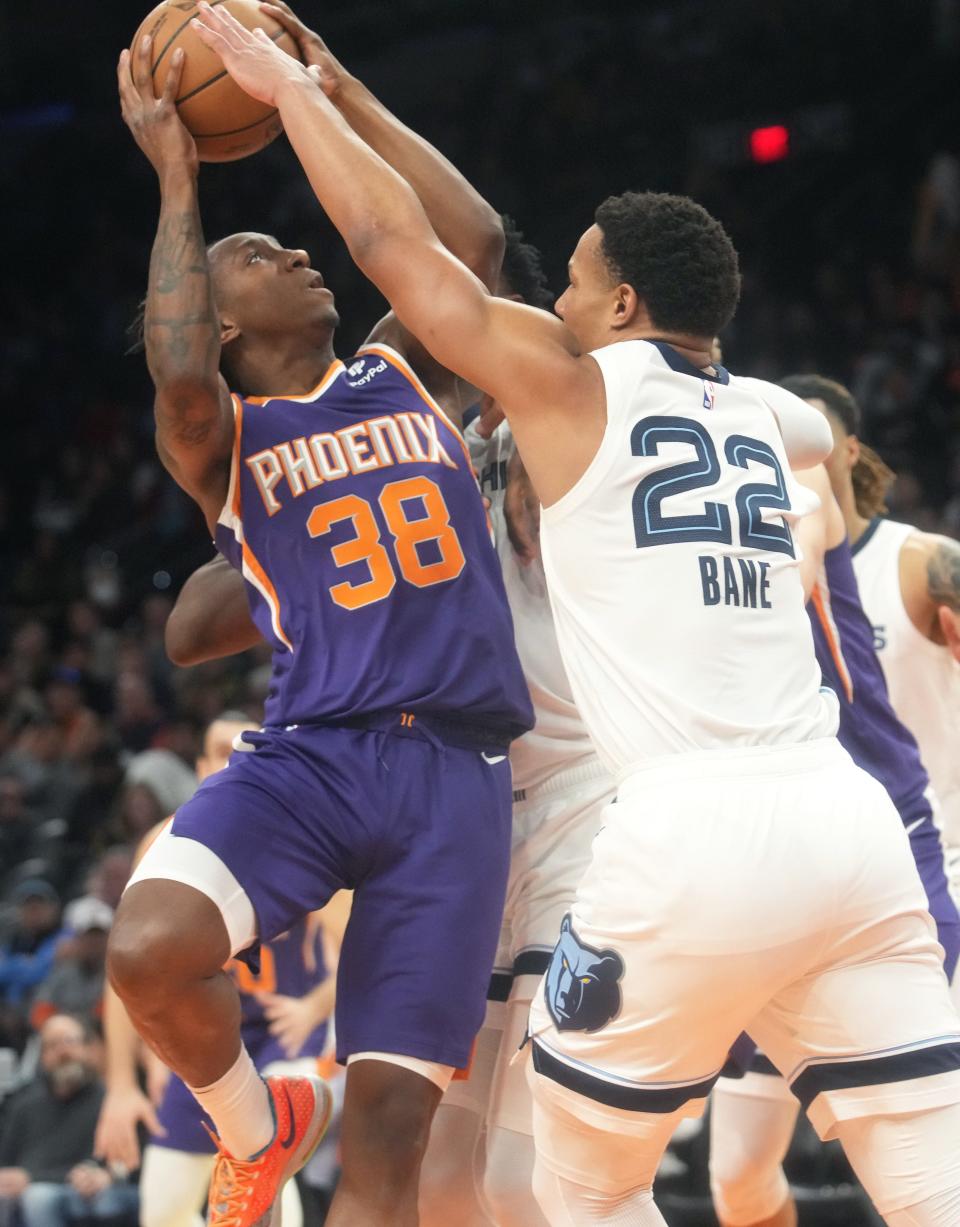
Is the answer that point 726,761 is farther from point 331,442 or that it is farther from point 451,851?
point 331,442

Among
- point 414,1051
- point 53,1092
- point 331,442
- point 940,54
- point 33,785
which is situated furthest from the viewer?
point 940,54

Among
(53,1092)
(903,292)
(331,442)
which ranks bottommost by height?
(53,1092)

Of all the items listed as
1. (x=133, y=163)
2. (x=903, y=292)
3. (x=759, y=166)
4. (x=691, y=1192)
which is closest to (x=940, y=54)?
(x=759, y=166)

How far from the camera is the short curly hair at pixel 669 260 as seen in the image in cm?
340

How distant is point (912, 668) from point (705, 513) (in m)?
2.10

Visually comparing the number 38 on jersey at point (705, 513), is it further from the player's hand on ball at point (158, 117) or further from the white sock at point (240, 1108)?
the white sock at point (240, 1108)

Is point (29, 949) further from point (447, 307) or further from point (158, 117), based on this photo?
point (447, 307)

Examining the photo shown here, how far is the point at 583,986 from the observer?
315 cm

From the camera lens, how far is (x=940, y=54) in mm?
14305

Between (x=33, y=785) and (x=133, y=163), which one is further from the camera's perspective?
(x=133, y=163)

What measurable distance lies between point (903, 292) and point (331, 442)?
29.9ft

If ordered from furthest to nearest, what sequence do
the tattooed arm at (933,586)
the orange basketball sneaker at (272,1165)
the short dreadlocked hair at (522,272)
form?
the tattooed arm at (933,586) → the short dreadlocked hair at (522,272) → the orange basketball sneaker at (272,1165)

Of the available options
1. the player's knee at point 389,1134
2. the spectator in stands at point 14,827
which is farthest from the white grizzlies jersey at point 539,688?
the spectator in stands at point 14,827

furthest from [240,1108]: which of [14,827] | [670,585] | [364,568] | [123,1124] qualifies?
[14,827]
